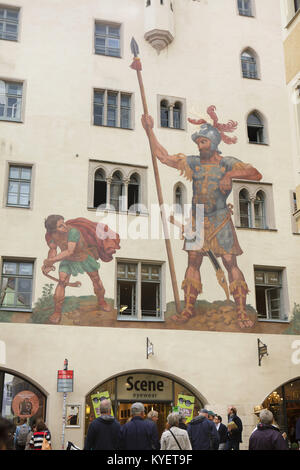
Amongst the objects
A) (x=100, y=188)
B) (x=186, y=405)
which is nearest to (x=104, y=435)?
(x=186, y=405)

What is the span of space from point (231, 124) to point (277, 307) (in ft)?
21.3

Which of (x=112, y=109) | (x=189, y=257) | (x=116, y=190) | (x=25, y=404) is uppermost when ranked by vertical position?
(x=112, y=109)

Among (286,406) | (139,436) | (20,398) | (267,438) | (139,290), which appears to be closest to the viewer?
(267,438)

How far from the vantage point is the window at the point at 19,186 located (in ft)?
58.1

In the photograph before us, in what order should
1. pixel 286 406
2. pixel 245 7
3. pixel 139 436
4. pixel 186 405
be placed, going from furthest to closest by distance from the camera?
pixel 245 7, pixel 286 406, pixel 186 405, pixel 139 436

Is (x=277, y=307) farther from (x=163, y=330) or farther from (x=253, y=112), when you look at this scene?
(x=253, y=112)

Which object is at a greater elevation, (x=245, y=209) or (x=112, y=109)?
(x=112, y=109)

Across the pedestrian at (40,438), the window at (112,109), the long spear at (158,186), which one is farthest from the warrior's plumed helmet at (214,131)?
the pedestrian at (40,438)

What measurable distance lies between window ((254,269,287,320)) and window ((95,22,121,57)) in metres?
8.95

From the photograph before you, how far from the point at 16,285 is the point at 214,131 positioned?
8494mm

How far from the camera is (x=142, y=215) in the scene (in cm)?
1850

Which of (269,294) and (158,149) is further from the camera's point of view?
(269,294)

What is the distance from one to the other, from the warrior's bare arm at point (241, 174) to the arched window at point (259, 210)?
61 centimetres

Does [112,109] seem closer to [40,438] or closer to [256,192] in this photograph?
[256,192]
